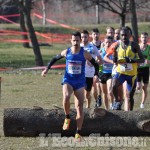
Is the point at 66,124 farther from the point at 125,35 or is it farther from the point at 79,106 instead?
the point at 125,35

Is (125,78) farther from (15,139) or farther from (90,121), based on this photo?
(15,139)

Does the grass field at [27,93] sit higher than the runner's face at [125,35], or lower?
lower

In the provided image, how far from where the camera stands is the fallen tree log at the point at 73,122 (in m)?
11.1

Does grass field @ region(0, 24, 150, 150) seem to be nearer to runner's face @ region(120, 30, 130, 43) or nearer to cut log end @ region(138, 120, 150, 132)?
cut log end @ region(138, 120, 150, 132)

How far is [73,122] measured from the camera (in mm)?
11203

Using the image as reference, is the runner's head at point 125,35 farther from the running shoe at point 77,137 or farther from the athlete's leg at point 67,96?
the running shoe at point 77,137

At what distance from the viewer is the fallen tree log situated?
11086 millimetres

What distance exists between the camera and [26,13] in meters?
26.4


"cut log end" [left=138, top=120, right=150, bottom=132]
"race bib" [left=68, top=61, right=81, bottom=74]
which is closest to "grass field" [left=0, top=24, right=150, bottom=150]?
"cut log end" [left=138, top=120, right=150, bottom=132]

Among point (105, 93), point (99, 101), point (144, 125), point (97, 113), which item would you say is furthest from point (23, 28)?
point (144, 125)

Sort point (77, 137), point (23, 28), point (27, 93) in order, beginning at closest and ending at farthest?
point (77, 137) < point (27, 93) < point (23, 28)

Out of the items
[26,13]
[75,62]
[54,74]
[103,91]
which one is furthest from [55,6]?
[75,62]

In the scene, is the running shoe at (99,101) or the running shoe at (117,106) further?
the running shoe at (99,101)

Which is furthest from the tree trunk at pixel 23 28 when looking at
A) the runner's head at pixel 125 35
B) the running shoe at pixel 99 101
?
the runner's head at pixel 125 35
